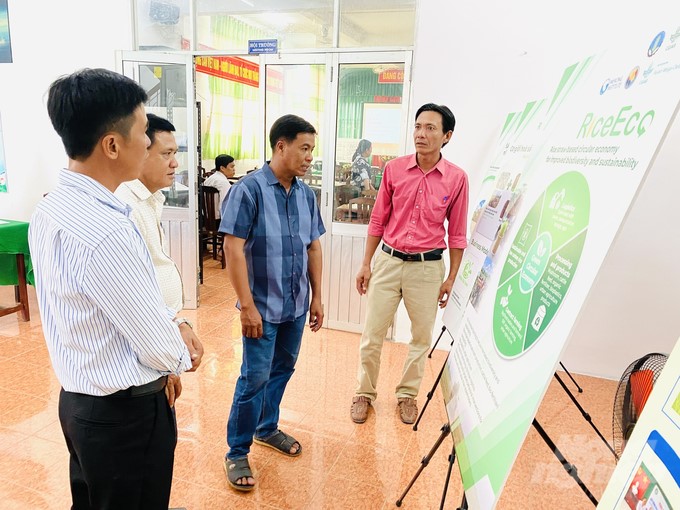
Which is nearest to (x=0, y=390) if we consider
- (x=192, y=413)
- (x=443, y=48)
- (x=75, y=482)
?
(x=192, y=413)

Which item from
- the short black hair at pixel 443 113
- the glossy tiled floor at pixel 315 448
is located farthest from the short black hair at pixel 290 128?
the glossy tiled floor at pixel 315 448

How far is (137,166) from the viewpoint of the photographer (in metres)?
1.10

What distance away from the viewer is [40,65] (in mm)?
4395

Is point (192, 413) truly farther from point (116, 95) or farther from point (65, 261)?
point (116, 95)

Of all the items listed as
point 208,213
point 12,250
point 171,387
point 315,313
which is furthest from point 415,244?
point 208,213

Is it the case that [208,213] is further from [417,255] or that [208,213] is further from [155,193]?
[155,193]

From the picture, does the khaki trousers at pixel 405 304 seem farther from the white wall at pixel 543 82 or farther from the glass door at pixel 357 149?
the glass door at pixel 357 149

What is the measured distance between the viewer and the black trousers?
1.13 m

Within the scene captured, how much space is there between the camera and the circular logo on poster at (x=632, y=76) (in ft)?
3.19

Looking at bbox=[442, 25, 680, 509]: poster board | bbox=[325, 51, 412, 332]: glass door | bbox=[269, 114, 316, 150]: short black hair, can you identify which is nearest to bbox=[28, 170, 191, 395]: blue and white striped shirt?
bbox=[442, 25, 680, 509]: poster board

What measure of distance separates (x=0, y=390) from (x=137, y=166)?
238 cm

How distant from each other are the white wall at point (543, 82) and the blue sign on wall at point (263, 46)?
1175 mm

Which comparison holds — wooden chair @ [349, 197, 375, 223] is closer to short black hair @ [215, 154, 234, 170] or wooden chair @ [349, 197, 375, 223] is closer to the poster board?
the poster board

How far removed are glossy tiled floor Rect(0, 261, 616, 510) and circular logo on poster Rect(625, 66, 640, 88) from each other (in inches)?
67.8
